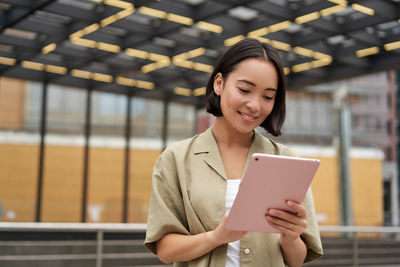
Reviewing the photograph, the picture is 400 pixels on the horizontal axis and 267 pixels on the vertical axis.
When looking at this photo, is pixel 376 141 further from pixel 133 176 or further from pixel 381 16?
pixel 381 16

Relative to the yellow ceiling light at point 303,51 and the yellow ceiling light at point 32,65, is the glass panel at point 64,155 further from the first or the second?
the yellow ceiling light at point 303,51

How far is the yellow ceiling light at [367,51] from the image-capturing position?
11219 millimetres

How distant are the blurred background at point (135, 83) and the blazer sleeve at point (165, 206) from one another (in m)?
6.70

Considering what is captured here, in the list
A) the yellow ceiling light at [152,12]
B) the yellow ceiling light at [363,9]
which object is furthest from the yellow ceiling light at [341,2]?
the yellow ceiling light at [152,12]

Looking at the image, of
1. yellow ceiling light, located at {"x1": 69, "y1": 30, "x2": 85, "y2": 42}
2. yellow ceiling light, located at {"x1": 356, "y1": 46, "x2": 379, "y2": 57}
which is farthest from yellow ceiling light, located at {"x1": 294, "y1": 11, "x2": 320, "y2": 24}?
yellow ceiling light, located at {"x1": 69, "y1": 30, "x2": 85, "y2": 42}

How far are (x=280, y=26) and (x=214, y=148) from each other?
8.90m

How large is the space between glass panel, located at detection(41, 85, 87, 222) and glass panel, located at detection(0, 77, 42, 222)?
0.34m

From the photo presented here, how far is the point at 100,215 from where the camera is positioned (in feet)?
48.9

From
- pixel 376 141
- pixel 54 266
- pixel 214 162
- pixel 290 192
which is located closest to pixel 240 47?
pixel 214 162

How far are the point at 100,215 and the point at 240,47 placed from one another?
45.9ft

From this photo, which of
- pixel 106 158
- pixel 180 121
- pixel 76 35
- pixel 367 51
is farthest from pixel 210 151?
pixel 180 121

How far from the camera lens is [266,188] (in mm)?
1267

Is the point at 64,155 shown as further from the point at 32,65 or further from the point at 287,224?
the point at 287,224

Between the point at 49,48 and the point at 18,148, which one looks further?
the point at 18,148
